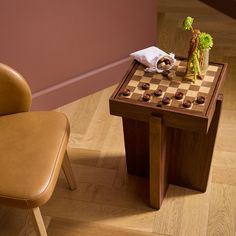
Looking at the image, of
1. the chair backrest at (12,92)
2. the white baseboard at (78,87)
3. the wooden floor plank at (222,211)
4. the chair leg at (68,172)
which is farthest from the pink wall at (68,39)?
the wooden floor plank at (222,211)

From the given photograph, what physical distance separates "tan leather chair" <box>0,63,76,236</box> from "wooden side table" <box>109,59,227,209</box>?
27 cm

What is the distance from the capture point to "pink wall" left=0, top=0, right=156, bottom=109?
1931mm

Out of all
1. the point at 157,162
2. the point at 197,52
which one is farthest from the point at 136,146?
the point at 197,52

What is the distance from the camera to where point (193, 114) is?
1.31m

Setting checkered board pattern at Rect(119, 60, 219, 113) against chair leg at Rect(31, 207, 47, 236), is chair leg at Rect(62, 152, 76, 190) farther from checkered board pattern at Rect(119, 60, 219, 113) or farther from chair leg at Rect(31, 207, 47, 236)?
checkered board pattern at Rect(119, 60, 219, 113)

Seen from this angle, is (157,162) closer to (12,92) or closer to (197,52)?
(197,52)

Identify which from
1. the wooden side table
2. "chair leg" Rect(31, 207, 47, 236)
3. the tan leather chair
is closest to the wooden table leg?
the wooden side table

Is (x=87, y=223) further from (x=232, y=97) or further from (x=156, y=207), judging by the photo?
(x=232, y=97)

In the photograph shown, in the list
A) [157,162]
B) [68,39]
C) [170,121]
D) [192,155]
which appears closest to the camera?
[170,121]

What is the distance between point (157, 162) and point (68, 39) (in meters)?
1.00

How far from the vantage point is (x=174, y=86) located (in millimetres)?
1453

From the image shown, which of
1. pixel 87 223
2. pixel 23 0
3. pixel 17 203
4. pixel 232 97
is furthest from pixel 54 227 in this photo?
pixel 232 97

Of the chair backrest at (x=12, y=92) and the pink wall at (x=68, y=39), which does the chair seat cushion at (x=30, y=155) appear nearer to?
the chair backrest at (x=12, y=92)

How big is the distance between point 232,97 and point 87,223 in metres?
1.25
